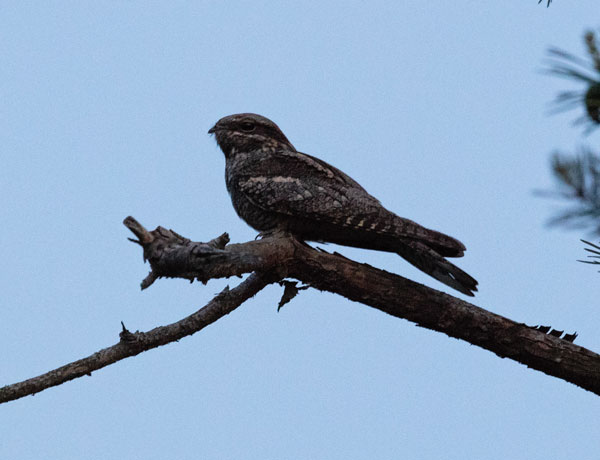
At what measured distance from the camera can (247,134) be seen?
578cm

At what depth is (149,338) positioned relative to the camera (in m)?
3.72

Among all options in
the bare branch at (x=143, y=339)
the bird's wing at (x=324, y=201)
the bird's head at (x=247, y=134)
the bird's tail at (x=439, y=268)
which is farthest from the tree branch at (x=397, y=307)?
the bird's head at (x=247, y=134)

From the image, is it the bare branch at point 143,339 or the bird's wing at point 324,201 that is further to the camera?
the bird's wing at point 324,201

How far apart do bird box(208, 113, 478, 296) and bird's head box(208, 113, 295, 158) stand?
0.24 m

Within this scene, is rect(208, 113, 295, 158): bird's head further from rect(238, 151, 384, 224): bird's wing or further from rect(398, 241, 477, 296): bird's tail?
rect(398, 241, 477, 296): bird's tail

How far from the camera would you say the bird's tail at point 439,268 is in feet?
15.1

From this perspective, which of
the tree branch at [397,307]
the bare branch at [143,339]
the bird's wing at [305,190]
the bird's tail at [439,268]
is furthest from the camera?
the bird's wing at [305,190]

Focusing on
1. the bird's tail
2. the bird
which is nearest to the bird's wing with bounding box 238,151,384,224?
the bird

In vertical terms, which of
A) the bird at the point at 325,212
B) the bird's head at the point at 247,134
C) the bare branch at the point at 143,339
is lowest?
the bare branch at the point at 143,339

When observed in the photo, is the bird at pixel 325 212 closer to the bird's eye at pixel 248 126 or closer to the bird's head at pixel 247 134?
the bird's head at pixel 247 134

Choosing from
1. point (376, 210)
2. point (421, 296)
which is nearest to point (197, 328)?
point (421, 296)

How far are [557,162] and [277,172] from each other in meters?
2.87

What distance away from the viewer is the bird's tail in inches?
182

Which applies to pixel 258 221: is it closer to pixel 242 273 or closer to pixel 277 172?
pixel 277 172
